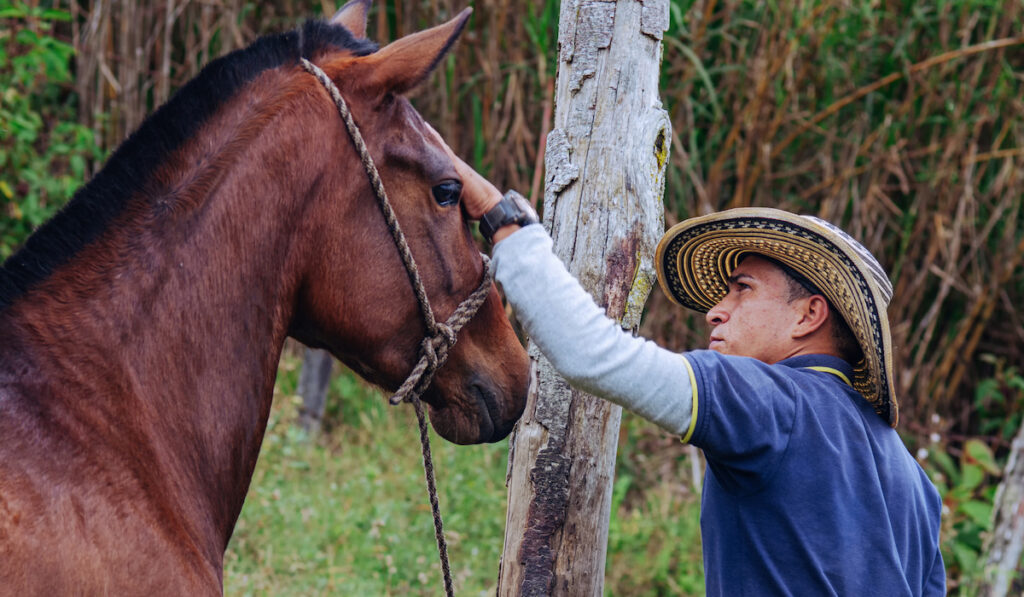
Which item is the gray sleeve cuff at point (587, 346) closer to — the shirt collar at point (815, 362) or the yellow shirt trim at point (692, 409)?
Answer: the yellow shirt trim at point (692, 409)

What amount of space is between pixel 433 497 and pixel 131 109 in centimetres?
504

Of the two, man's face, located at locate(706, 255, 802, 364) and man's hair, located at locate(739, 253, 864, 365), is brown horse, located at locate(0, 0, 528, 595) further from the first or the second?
man's hair, located at locate(739, 253, 864, 365)

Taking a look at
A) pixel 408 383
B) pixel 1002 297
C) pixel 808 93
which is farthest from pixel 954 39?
pixel 408 383

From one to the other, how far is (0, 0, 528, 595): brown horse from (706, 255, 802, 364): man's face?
606 millimetres

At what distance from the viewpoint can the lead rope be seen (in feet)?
6.08

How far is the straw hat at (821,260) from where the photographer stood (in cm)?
189

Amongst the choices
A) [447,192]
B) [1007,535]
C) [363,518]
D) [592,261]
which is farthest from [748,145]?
[447,192]

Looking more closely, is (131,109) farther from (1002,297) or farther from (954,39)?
(1002,297)

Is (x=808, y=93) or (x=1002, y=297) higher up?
(x=808, y=93)

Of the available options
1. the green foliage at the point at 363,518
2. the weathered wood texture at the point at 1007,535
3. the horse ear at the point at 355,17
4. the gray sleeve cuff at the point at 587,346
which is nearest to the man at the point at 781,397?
the gray sleeve cuff at the point at 587,346

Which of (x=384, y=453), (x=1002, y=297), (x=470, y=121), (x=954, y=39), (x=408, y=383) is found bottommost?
(x=384, y=453)

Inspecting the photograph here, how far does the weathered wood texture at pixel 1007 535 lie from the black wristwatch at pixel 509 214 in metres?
4.00

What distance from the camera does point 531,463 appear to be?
96.3 inches

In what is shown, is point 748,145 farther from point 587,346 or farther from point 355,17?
point 587,346
